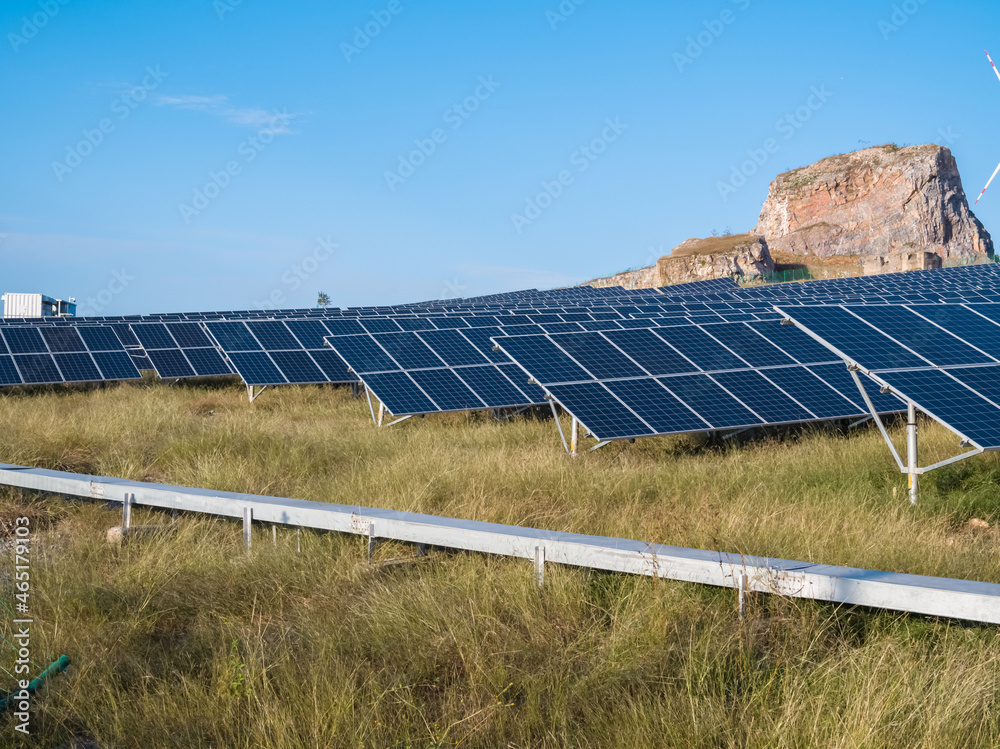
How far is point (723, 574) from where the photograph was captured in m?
4.84

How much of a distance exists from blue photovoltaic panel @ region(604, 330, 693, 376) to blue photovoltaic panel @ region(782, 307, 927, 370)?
241 cm

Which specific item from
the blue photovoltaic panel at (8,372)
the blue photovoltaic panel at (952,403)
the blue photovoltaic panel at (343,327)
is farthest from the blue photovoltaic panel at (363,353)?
the blue photovoltaic panel at (952,403)

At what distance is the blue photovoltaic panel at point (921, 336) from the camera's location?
31.4ft

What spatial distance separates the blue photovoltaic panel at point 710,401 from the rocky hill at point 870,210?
74.0m

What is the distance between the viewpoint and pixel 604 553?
17.4 ft

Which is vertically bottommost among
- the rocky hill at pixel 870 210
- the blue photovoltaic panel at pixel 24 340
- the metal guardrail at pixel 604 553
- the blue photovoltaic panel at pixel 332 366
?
the metal guardrail at pixel 604 553

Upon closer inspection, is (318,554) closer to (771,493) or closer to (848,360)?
(771,493)

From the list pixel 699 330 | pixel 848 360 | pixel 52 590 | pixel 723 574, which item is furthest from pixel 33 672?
pixel 699 330

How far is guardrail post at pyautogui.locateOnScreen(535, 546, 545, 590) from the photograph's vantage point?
17.6 feet

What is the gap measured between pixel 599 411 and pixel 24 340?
58.0ft

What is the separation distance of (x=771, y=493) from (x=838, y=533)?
1.79 m

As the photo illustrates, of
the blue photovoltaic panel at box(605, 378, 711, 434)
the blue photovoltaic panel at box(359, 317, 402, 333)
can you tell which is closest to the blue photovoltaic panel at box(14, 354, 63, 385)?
the blue photovoltaic panel at box(359, 317, 402, 333)

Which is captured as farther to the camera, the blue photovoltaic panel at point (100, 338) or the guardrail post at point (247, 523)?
the blue photovoltaic panel at point (100, 338)

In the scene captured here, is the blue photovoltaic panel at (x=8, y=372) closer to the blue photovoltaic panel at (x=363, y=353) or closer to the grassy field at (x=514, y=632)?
the blue photovoltaic panel at (x=363, y=353)
